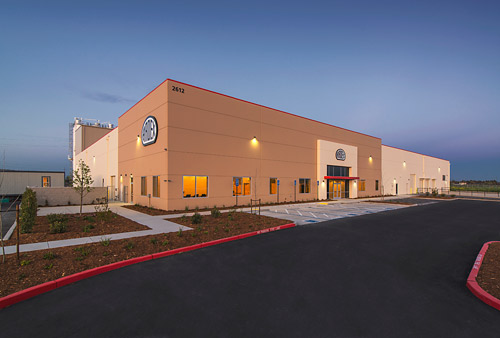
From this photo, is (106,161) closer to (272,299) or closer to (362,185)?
(272,299)

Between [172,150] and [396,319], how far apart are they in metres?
17.5

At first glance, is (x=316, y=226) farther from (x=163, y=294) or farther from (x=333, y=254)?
(x=163, y=294)

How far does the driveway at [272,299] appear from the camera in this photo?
3980 millimetres

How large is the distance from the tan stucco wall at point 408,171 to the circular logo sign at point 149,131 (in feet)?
129

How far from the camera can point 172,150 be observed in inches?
742

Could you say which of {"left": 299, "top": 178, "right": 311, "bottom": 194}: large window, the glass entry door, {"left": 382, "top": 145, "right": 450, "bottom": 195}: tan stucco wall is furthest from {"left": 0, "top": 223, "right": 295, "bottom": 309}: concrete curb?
{"left": 382, "top": 145, "right": 450, "bottom": 195}: tan stucco wall

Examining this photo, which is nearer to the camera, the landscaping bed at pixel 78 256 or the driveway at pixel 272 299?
the driveway at pixel 272 299

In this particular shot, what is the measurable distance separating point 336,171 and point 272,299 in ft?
103

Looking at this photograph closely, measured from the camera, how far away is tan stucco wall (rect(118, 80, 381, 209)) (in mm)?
19109

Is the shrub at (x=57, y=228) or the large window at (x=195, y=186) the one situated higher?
the large window at (x=195, y=186)

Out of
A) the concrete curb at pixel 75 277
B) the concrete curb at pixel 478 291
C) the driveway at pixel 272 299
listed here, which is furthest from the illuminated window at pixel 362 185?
the concrete curb at pixel 75 277

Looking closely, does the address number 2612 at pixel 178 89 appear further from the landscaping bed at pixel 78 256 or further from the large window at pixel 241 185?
the landscaping bed at pixel 78 256

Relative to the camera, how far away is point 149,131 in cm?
2144

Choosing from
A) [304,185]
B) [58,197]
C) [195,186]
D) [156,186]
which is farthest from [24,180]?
[304,185]
